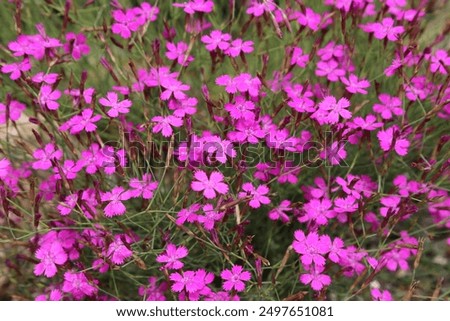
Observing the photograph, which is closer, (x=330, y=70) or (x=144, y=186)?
(x=144, y=186)

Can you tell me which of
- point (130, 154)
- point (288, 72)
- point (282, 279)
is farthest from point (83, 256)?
point (288, 72)

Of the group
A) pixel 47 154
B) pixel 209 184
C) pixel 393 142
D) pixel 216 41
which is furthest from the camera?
pixel 216 41

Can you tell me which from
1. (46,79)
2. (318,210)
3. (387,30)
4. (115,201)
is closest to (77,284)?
(115,201)

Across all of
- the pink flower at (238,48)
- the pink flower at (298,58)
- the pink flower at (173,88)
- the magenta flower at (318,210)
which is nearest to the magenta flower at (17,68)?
the pink flower at (173,88)

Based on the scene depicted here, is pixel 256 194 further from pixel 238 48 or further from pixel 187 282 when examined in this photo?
pixel 238 48

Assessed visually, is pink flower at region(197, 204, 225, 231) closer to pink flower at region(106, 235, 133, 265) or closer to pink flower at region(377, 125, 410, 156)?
pink flower at region(106, 235, 133, 265)

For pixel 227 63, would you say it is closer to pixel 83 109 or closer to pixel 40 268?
pixel 83 109

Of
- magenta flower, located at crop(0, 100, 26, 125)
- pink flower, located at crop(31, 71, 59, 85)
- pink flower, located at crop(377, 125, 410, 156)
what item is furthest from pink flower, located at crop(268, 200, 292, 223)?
magenta flower, located at crop(0, 100, 26, 125)
